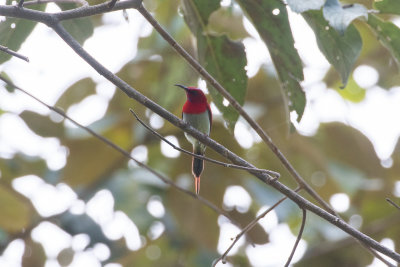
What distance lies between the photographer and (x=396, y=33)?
105 inches

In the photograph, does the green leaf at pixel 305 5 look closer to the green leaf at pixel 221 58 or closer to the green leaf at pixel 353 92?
the green leaf at pixel 221 58

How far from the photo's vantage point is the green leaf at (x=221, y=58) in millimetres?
3164

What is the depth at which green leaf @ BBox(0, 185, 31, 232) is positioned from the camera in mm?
4324

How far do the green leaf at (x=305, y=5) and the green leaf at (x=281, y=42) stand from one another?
641mm

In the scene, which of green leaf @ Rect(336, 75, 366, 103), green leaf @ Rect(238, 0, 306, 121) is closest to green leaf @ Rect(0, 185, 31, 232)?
green leaf @ Rect(238, 0, 306, 121)

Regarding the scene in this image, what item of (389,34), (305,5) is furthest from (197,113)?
(305,5)

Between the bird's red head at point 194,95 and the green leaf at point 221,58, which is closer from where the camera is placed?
the green leaf at point 221,58

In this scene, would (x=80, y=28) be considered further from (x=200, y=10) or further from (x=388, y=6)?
(x=388, y=6)

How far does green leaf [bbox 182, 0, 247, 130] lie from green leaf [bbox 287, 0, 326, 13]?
942 millimetres

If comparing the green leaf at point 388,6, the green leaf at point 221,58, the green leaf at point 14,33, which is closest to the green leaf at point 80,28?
the green leaf at point 14,33

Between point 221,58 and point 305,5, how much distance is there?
107 cm

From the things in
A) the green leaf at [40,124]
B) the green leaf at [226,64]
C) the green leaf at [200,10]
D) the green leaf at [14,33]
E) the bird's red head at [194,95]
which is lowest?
the bird's red head at [194,95]

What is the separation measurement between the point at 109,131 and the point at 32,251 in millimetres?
1274

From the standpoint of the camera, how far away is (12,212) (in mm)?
4355
